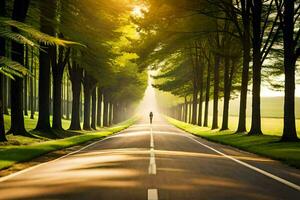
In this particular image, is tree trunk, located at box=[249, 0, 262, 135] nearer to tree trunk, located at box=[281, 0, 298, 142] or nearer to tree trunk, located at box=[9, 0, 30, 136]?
tree trunk, located at box=[281, 0, 298, 142]

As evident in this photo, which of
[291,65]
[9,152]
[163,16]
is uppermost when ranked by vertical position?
[163,16]

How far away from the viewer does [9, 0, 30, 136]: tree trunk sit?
80.5 feet

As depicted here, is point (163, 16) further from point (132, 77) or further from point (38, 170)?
point (132, 77)

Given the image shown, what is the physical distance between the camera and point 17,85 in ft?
83.0

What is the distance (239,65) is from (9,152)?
105ft

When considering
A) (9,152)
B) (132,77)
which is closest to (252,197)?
(9,152)

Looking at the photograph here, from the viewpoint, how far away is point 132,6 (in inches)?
1267

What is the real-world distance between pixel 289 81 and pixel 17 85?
44.6 ft

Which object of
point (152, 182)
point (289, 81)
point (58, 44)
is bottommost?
point (152, 182)

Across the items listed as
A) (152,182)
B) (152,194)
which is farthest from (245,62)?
(152,194)

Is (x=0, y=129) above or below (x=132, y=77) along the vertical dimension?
below

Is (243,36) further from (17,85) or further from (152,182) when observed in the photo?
(152,182)

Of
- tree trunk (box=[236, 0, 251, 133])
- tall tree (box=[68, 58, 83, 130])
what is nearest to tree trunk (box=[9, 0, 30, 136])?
tree trunk (box=[236, 0, 251, 133])

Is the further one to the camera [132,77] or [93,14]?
[132,77]
